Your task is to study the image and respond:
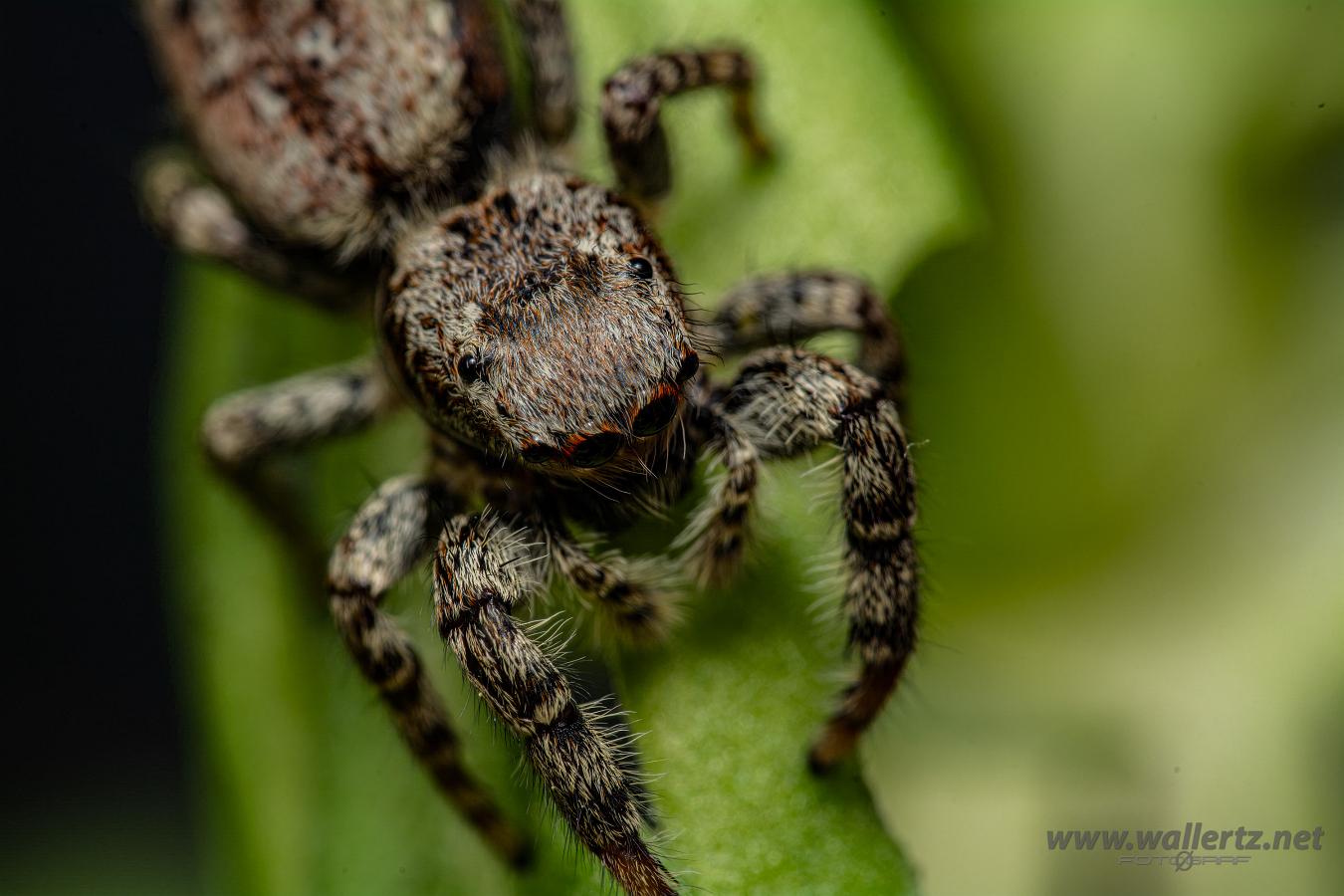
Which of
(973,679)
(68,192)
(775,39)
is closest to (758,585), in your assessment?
(973,679)

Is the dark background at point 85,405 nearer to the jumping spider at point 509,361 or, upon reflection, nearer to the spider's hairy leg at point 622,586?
the jumping spider at point 509,361

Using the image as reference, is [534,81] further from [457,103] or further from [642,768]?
[642,768]

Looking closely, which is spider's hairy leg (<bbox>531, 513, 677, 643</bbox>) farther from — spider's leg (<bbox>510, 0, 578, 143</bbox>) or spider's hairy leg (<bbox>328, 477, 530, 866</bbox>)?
spider's leg (<bbox>510, 0, 578, 143</bbox>)

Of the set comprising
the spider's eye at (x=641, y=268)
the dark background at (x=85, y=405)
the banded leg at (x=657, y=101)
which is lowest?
the dark background at (x=85, y=405)

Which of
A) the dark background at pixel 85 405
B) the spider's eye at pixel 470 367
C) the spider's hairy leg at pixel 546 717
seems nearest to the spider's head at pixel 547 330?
the spider's eye at pixel 470 367

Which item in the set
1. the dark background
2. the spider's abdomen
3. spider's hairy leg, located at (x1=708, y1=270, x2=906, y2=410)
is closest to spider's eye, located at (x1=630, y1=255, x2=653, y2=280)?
spider's hairy leg, located at (x1=708, y1=270, x2=906, y2=410)

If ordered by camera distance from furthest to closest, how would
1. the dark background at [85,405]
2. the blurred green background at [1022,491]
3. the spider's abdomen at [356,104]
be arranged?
the dark background at [85,405] → the spider's abdomen at [356,104] → the blurred green background at [1022,491]
